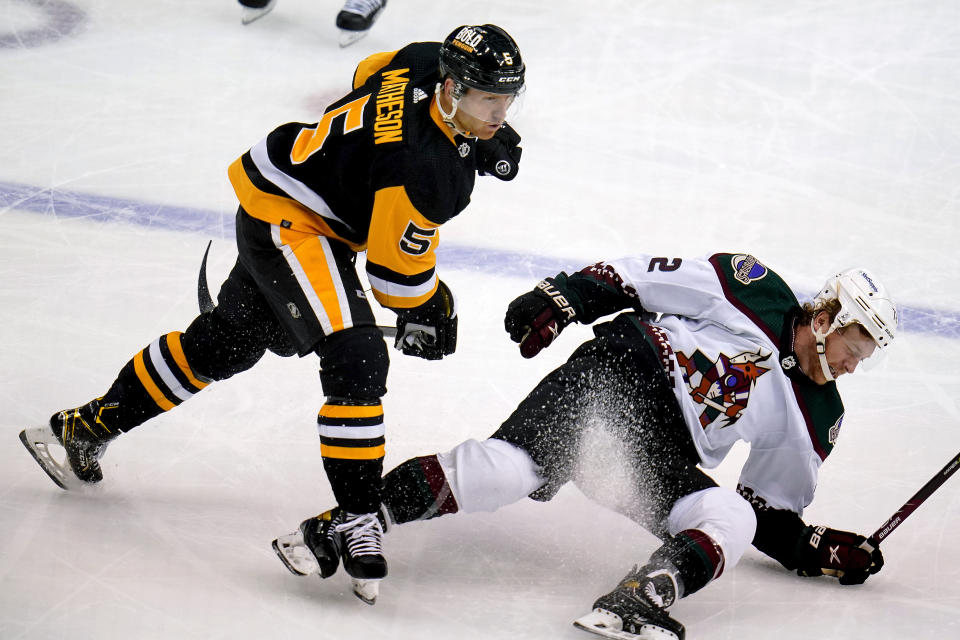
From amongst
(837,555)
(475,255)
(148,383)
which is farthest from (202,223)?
(837,555)

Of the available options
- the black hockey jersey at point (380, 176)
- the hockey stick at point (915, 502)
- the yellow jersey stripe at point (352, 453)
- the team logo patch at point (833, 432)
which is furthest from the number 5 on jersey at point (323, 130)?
the hockey stick at point (915, 502)

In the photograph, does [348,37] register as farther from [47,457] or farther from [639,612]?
[639,612]

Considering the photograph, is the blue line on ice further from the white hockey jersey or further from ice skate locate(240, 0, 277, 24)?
ice skate locate(240, 0, 277, 24)

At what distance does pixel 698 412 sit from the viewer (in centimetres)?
242

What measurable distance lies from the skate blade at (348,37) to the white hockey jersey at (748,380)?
10.1ft

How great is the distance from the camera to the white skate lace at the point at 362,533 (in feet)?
7.12

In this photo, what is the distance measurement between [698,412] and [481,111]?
0.81 meters

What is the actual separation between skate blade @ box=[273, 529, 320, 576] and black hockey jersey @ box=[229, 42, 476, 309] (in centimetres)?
53

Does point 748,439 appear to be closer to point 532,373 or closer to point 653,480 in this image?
point 653,480

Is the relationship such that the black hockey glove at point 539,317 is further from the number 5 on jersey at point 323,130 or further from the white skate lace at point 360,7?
the white skate lace at point 360,7

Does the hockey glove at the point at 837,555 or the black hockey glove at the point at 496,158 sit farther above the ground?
the black hockey glove at the point at 496,158

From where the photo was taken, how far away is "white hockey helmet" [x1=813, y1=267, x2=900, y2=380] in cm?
232

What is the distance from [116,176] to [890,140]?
3135mm

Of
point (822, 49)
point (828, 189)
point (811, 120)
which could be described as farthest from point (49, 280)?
point (822, 49)
